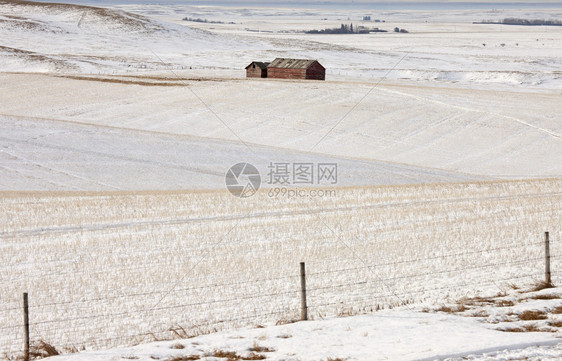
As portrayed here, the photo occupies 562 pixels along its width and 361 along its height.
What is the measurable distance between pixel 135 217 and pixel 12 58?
232ft

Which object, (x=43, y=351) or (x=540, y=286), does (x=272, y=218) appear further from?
(x=43, y=351)

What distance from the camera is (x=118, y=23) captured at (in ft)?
442

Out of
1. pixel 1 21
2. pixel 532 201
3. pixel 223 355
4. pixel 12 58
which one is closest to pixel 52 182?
pixel 532 201

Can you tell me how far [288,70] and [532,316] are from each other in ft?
219

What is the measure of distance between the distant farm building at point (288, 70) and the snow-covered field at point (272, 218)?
911 cm

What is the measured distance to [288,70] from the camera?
257 ft

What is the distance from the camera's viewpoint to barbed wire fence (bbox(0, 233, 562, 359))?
1398 centimetres

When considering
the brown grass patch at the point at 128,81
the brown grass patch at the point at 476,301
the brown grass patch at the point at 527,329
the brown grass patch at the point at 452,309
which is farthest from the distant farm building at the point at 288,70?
the brown grass patch at the point at 527,329

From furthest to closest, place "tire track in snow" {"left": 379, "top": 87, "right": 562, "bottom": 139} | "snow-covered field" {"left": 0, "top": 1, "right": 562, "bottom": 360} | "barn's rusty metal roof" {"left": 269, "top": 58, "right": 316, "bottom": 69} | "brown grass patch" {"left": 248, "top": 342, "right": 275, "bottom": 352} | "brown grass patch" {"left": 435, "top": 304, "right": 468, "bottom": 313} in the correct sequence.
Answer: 1. "barn's rusty metal roof" {"left": 269, "top": 58, "right": 316, "bottom": 69}
2. "tire track in snow" {"left": 379, "top": 87, "right": 562, "bottom": 139}
3. "brown grass patch" {"left": 435, "top": 304, "right": 468, "bottom": 313}
4. "snow-covered field" {"left": 0, "top": 1, "right": 562, "bottom": 360}
5. "brown grass patch" {"left": 248, "top": 342, "right": 275, "bottom": 352}

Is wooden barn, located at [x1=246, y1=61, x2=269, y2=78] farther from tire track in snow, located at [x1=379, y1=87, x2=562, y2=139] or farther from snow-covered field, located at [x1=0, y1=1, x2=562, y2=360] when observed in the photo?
tire track in snow, located at [x1=379, y1=87, x2=562, y2=139]

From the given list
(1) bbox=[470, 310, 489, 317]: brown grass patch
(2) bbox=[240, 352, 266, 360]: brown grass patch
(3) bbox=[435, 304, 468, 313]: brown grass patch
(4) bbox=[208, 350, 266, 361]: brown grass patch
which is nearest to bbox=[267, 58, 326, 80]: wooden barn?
(3) bbox=[435, 304, 468, 313]: brown grass patch

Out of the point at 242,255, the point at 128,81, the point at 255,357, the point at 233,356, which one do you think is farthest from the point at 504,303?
the point at 128,81

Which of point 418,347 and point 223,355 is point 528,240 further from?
point 223,355

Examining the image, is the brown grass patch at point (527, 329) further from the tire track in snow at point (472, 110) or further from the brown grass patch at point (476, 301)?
the tire track in snow at point (472, 110)
